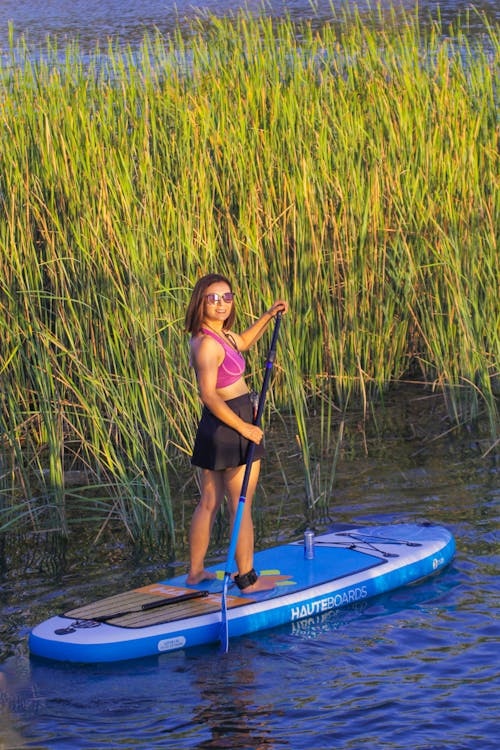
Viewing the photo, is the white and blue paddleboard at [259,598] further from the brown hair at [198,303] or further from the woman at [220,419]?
the brown hair at [198,303]

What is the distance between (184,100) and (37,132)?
3.70 feet

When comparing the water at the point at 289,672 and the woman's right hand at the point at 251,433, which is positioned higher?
the woman's right hand at the point at 251,433

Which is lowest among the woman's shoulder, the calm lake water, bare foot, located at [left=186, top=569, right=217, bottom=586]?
the calm lake water

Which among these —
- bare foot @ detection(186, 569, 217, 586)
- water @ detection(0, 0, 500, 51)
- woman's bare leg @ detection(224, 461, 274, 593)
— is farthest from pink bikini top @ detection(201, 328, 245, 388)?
water @ detection(0, 0, 500, 51)

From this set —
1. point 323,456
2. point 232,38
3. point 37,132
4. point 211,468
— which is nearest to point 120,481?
point 211,468

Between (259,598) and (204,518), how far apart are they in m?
0.44

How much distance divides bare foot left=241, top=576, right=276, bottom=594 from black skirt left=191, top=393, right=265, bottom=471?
59cm

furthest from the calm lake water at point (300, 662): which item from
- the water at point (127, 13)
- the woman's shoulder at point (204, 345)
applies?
the water at point (127, 13)

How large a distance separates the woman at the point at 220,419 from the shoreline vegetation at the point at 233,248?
2.15ft

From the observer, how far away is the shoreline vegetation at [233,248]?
23.0ft

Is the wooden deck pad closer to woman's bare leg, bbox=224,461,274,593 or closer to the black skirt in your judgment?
woman's bare leg, bbox=224,461,274,593

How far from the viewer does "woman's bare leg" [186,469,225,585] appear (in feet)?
19.3

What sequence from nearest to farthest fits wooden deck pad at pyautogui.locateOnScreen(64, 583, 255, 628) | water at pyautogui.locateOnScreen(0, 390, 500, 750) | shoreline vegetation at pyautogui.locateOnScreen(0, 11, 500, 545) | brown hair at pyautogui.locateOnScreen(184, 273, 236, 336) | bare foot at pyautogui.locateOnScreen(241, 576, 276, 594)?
water at pyautogui.locateOnScreen(0, 390, 500, 750)
wooden deck pad at pyautogui.locateOnScreen(64, 583, 255, 628)
brown hair at pyautogui.locateOnScreen(184, 273, 236, 336)
bare foot at pyautogui.locateOnScreen(241, 576, 276, 594)
shoreline vegetation at pyautogui.locateOnScreen(0, 11, 500, 545)

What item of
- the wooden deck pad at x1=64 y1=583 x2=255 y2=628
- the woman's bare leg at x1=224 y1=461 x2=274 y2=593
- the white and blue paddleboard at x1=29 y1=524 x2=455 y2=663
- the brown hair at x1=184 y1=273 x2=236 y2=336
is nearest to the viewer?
the white and blue paddleboard at x1=29 y1=524 x2=455 y2=663
